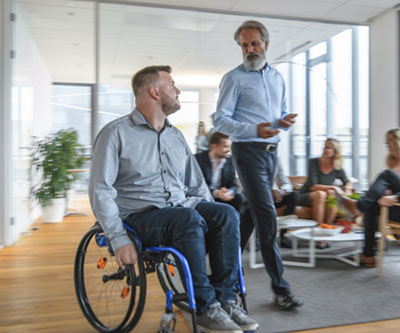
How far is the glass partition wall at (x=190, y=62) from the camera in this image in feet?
14.4

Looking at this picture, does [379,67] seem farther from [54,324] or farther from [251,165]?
[54,324]

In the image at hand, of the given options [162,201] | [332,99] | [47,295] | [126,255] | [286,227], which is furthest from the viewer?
[332,99]

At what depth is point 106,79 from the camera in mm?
4430

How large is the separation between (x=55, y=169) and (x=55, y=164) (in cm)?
6

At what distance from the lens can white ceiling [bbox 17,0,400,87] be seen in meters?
4.41

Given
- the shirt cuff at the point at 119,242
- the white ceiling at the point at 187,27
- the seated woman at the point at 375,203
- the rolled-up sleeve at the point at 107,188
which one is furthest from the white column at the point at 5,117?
the seated woman at the point at 375,203

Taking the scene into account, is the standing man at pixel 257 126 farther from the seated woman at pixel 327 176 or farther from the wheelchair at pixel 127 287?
the seated woman at pixel 327 176

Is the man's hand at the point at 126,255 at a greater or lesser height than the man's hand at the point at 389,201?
lesser

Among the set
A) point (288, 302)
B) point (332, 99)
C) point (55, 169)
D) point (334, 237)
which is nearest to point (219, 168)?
point (334, 237)

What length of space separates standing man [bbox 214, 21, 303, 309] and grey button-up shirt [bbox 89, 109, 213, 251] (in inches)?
16.8

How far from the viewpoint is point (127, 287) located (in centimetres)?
156

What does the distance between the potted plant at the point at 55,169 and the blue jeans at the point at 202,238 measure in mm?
3729

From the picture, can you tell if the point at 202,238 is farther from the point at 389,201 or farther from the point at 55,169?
the point at 55,169

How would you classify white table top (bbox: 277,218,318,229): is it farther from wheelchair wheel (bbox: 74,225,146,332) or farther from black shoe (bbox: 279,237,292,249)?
wheelchair wheel (bbox: 74,225,146,332)
